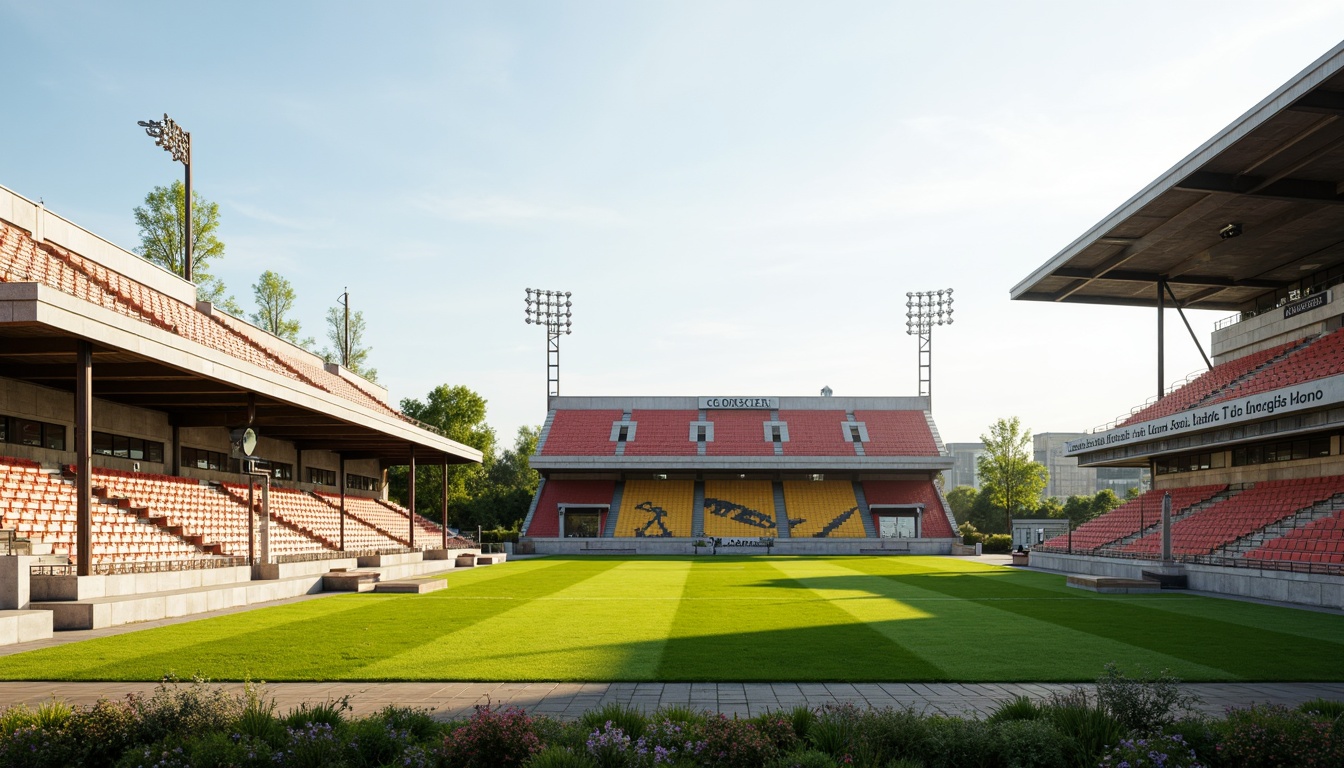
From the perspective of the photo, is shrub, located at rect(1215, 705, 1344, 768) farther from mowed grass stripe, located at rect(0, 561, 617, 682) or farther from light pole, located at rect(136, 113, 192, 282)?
light pole, located at rect(136, 113, 192, 282)

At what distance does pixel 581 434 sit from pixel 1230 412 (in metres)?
43.4

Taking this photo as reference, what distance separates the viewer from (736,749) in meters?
6.94

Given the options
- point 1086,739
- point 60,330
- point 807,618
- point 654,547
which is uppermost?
point 60,330

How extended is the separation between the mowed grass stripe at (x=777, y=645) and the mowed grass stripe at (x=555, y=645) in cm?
53

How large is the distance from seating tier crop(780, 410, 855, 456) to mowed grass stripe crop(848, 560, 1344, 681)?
3516 centimetres

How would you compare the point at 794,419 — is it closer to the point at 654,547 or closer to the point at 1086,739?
the point at 654,547

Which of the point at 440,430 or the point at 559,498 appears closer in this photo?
the point at 559,498

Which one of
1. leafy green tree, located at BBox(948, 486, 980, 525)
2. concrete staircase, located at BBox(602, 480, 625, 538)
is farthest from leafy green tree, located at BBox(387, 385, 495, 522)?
leafy green tree, located at BBox(948, 486, 980, 525)

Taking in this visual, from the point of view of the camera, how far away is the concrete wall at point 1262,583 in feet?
71.8

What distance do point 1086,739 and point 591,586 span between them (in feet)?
70.8

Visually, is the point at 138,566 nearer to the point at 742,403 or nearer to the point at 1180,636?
the point at 1180,636

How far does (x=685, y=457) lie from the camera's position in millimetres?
59750

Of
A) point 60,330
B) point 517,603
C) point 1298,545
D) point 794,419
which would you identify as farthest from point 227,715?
point 794,419

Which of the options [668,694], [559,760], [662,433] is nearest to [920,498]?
[662,433]
